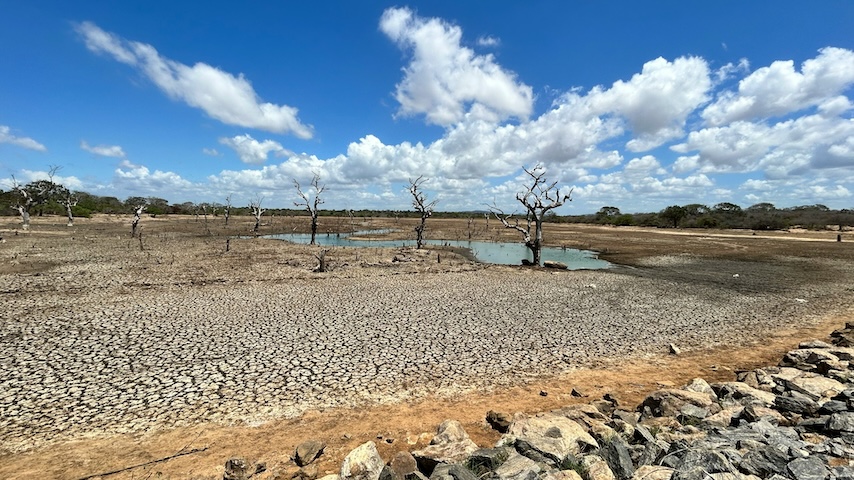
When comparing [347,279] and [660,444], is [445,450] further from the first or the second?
[347,279]

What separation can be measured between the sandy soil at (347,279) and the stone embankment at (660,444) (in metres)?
0.95

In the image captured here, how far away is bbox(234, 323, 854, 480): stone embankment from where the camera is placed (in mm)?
5496

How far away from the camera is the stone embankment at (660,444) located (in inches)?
216

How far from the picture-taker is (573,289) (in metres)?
23.4

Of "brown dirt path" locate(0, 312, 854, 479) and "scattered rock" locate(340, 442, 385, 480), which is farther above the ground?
"scattered rock" locate(340, 442, 385, 480)

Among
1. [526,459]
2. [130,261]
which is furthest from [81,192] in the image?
[526,459]

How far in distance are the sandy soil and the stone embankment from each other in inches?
37.4

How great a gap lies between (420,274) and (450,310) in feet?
34.2

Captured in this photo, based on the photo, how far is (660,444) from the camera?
640 cm

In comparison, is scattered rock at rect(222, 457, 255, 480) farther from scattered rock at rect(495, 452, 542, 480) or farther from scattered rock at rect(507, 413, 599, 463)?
scattered rock at rect(507, 413, 599, 463)

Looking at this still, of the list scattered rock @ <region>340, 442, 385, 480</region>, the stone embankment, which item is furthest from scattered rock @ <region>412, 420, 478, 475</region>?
scattered rock @ <region>340, 442, 385, 480</region>

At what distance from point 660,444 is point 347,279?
21.1 metres

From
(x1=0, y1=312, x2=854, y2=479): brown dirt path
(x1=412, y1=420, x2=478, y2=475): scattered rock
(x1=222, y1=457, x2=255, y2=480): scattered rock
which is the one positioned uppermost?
(x1=412, y1=420, x2=478, y2=475): scattered rock

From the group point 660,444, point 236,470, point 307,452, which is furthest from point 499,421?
point 236,470
